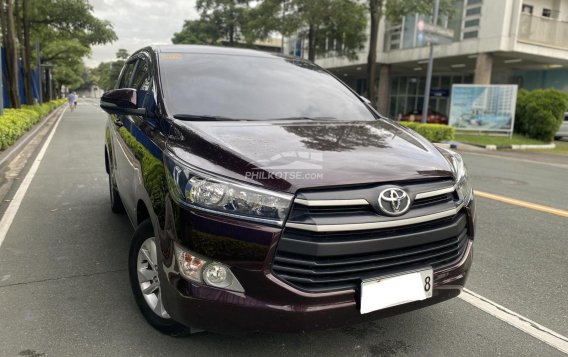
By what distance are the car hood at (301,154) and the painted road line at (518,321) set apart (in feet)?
4.04

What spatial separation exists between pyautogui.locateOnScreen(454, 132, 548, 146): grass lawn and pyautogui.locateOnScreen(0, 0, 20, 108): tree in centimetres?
1785

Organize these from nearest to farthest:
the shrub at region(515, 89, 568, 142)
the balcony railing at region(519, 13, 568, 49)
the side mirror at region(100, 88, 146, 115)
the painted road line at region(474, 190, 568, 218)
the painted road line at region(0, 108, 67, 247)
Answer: the side mirror at region(100, 88, 146, 115) → the painted road line at region(0, 108, 67, 247) → the painted road line at region(474, 190, 568, 218) → the shrub at region(515, 89, 568, 142) → the balcony railing at region(519, 13, 568, 49)

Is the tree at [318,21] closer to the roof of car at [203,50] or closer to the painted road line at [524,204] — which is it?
the painted road line at [524,204]

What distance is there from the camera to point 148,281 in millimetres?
2805

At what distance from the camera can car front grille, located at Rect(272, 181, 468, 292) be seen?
2.09 metres

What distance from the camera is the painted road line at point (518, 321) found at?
282cm

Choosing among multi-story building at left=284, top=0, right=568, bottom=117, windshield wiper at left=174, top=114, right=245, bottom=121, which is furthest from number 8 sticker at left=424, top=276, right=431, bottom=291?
multi-story building at left=284, top=0, right=568, bottom=117

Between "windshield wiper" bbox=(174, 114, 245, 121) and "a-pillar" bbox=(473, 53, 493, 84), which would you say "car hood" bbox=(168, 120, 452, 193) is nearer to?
"windshield wiper" bbox=(174, 114, 245, 121)

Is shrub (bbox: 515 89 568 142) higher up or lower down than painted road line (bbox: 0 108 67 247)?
higher up

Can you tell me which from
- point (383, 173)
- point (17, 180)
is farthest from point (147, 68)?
point (17, 180)

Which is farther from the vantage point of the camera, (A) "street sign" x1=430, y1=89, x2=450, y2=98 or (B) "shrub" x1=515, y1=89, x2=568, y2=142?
(A) "street sign" x1=430, y1=89, x2=450, y2=98

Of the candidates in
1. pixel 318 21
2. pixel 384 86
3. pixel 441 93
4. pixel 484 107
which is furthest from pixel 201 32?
pixel 484 107

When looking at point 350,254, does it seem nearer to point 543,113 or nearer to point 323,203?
point 323,203

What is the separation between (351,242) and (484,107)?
19.4 metres
